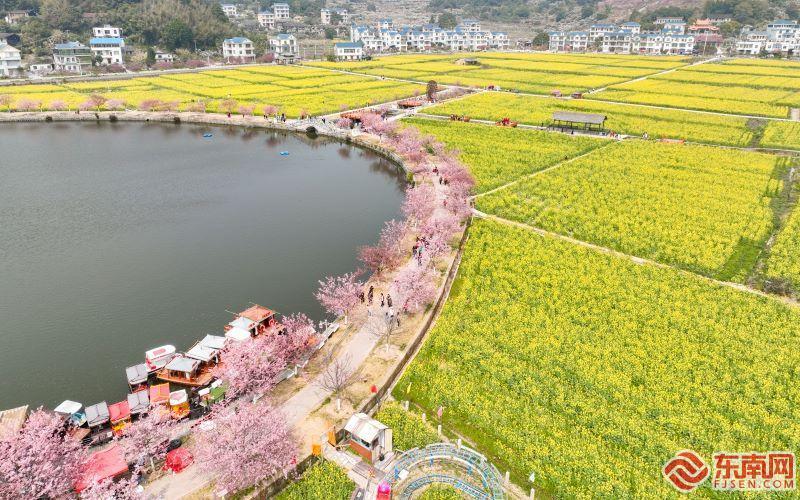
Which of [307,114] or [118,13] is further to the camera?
[118,13]

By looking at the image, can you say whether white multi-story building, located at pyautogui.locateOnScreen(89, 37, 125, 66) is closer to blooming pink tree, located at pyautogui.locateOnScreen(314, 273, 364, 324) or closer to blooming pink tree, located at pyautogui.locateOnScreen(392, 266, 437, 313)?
blooming pink tree, located at pyautogui.locateOnScreen(314, 273, 364, 324)

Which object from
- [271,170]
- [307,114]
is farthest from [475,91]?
[271,170]

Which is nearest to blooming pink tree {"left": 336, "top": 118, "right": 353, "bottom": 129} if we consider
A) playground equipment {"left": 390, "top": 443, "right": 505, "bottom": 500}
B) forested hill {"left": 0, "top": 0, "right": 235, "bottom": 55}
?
playground equipment {"left": 390, "top": 443, "right": 505, "bottom": 500}

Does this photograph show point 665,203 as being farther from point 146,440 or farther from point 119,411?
point 119,411

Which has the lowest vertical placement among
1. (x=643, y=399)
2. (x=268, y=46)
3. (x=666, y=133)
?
(x=643, y=399)

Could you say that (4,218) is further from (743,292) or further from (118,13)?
(118,13)
